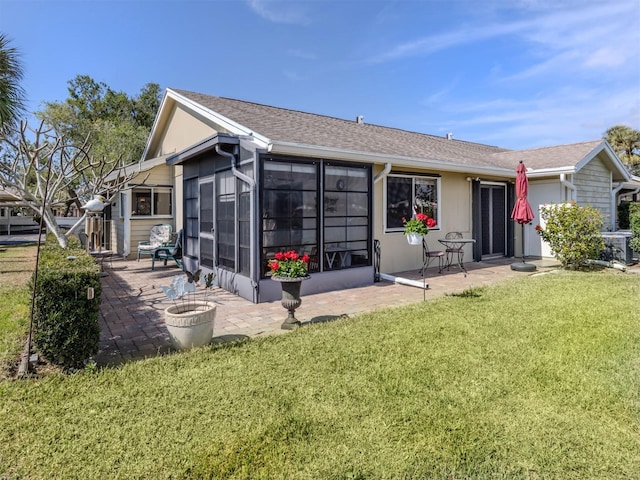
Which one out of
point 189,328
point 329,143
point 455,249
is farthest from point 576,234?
point 189,328

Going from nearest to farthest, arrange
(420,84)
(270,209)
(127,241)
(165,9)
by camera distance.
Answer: (270,209)
(165,9)
(127,241)
(420,84)

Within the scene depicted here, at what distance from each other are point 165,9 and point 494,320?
10135 mm

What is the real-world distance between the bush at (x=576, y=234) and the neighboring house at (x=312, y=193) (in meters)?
1.90

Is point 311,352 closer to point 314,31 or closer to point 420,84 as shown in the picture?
point 314,31

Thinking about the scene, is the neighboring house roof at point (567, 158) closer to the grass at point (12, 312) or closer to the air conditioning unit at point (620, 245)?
the air conditioning unit at point (620, 245)

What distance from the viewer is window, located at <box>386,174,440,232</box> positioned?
8945 mm

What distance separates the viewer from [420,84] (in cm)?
1401

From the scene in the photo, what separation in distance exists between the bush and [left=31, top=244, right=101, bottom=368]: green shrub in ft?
33.6

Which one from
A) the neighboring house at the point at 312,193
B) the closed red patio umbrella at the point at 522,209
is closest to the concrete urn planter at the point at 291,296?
the neighboring house at the point at 312,193

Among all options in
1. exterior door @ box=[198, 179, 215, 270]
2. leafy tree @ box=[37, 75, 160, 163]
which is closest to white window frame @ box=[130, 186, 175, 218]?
exterior door @ box=[198, 179, 215, 270]

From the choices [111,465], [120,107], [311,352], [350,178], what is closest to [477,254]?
[350,178]

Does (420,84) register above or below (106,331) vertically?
above

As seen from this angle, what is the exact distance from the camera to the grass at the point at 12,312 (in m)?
3.97

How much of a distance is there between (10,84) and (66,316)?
958cm
